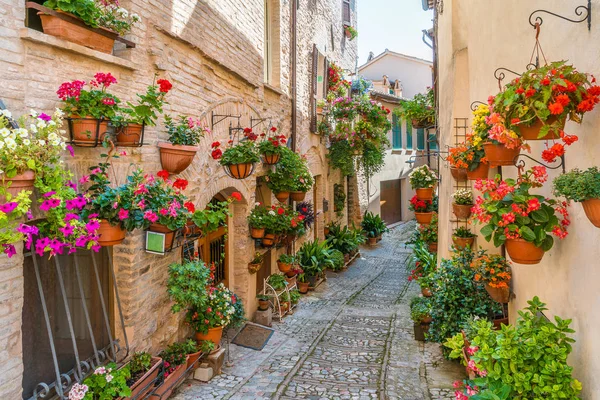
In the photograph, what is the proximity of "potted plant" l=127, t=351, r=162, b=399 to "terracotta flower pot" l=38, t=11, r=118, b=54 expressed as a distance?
2.92m

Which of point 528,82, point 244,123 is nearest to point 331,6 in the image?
point 244,123

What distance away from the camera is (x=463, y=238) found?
6723 mm

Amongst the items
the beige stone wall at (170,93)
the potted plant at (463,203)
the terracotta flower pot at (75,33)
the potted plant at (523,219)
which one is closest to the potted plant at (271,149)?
the beige stone wall at (170,93)

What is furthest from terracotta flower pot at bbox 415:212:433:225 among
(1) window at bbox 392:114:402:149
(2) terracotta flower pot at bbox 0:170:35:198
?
(1) window at bbox 392:114:402:149

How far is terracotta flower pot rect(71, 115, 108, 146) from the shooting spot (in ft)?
11.4

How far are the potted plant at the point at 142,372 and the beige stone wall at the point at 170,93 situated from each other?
0.20 meters

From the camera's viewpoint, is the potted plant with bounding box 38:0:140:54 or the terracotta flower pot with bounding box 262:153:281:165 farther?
the terracotta flower pot with bounding box 262:153:281:165

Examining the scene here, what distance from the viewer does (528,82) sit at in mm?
2863

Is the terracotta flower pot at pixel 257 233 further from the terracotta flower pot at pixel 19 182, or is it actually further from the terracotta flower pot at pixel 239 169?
the terracotta flower pot at pixel 19 182

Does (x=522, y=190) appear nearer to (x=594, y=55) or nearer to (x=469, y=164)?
(x=594, y=55)

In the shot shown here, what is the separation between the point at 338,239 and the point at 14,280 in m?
10.8

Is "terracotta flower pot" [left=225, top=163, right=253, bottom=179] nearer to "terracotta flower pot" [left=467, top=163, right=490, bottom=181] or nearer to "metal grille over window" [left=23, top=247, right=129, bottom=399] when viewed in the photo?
"metal grille over window" [left=23, top=247, right=129, bottom=399]

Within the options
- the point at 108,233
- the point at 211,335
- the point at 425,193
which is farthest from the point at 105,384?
the point at 425,193

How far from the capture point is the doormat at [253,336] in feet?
22.6
